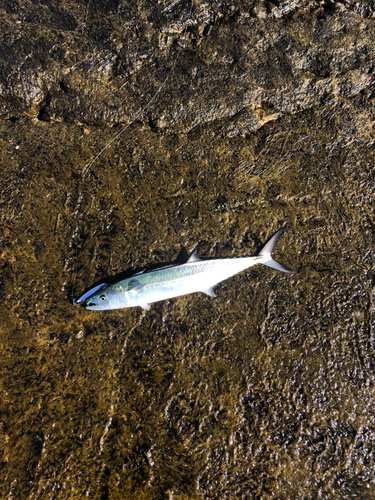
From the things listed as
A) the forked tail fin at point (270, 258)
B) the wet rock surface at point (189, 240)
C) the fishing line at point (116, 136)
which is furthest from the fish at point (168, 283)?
the fishing line at point (116, 136)

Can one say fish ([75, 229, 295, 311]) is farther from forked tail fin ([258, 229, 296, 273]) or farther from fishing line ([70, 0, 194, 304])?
fishing line ([70, 0, 194, 304])

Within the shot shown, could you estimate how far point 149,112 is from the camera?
11.3 ft

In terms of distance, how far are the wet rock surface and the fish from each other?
168 millimetres

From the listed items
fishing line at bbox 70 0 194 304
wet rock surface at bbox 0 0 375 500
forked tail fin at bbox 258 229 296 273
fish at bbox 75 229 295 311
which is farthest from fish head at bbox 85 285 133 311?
forked tail fin at bbox 258 229 296 273

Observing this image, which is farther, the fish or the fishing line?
the fishing line

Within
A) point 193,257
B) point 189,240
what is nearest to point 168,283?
point 193,257

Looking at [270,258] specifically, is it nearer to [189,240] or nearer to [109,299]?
[189,240]

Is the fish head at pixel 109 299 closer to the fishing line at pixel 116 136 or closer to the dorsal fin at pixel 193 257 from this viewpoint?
the fishing line at pixel 116 136

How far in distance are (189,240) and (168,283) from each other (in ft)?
1.85

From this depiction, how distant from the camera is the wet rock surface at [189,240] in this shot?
274cm

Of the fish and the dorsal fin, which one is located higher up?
the dorsal fin

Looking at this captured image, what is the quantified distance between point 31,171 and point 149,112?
1.60m

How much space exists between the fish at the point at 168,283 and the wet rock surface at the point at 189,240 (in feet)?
0.55

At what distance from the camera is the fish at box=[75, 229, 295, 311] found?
2.96m
